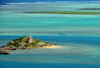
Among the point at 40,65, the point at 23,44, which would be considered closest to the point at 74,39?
the point at 23,44

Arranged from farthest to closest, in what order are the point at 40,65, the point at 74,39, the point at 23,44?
the point at 74,39 < the point at 23,44 < the point at 40,65

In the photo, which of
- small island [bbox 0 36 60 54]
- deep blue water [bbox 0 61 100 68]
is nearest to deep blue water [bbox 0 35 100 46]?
small island [bbox 0 36 60 54]

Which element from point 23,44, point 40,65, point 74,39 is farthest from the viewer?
point 74,39

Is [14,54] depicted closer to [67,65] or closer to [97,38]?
[67,65]

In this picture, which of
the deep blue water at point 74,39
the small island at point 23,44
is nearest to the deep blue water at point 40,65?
the small island at point 23,44

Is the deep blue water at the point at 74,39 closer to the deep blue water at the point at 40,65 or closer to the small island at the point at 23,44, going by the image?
the small island at the point at 23,44

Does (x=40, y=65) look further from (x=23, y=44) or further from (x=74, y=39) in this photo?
(x=74, y=39)

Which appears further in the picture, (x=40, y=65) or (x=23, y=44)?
(x=23, y=44)

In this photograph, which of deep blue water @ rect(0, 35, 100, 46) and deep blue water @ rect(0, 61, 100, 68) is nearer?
deep blue water @ rect(0, 61, 100, 68)

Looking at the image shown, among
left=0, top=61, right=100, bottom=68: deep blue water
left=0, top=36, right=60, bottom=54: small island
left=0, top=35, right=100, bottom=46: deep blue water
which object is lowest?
left=0, top=35, right=100, bottom=46: deep blue water

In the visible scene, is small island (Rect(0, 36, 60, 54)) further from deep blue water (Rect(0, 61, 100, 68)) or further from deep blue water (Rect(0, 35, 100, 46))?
deep blue water (Rect(0, 61, 100, 68))

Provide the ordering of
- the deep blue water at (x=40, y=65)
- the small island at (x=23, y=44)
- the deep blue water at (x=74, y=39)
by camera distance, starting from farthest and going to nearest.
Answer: the deep blue water at (x=74, y=39), the small island at (x=23, y=44), the deep blue water at (x=40, y=65)
